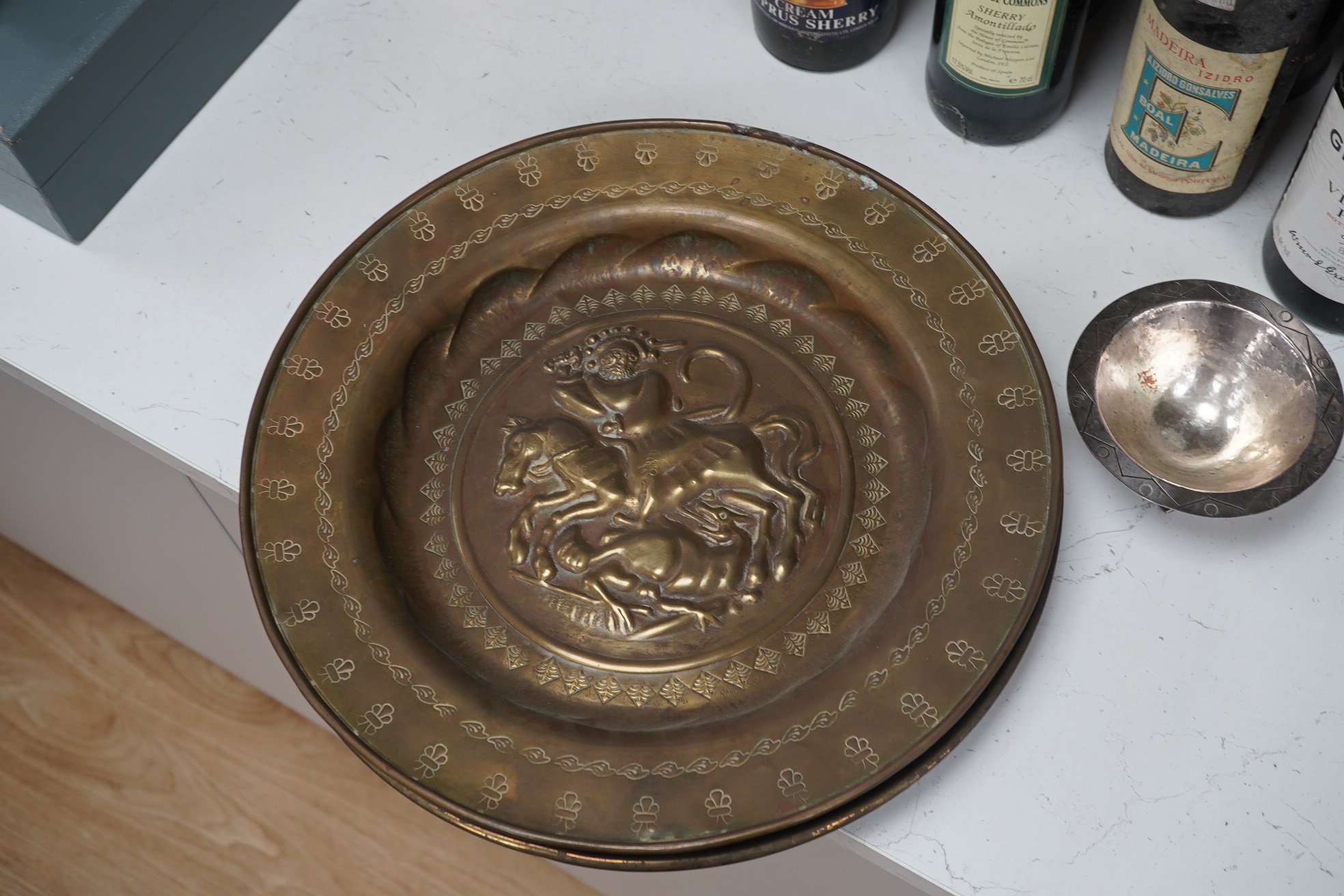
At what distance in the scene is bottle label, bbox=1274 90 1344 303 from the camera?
23.6 inches

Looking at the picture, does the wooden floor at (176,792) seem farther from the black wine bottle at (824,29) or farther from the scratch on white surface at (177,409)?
the black wine bottle at (824,29)

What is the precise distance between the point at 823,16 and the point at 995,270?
0.21m

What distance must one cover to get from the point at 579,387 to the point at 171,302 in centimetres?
31

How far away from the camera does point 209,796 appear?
1.20 m

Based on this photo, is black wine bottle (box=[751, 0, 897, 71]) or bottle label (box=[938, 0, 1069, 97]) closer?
bottle label (box=[938, 0, 1069, 97])

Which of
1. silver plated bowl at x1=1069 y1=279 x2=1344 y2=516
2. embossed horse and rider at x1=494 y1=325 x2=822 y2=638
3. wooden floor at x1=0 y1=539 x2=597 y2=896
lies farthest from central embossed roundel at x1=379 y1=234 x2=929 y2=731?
wooden floor at x1=0 y1=539 x2=597 y2=896

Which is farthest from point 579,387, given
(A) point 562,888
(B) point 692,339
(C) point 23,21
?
(A) point 562,888

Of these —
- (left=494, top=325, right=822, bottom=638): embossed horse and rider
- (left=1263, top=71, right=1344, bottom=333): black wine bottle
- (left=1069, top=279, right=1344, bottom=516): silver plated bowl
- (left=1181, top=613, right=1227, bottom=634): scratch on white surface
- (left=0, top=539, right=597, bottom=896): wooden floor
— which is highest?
(left=1263, top=71, right=1344, bottom=333): black wine bottle

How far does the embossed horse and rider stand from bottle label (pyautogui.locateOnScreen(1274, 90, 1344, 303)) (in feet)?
0.99

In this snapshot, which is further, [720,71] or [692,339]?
[720,71]

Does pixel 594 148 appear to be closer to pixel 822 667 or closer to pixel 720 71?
pixel 720 71

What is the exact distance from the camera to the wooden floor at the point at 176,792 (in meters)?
1.17

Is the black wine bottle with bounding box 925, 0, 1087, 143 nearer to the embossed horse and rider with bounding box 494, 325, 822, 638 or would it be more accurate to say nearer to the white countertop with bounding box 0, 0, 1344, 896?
the white countertop with bounding box 0, 0, 1344, 896

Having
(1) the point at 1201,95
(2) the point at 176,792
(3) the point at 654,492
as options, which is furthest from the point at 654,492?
(2) the point at 176,792
